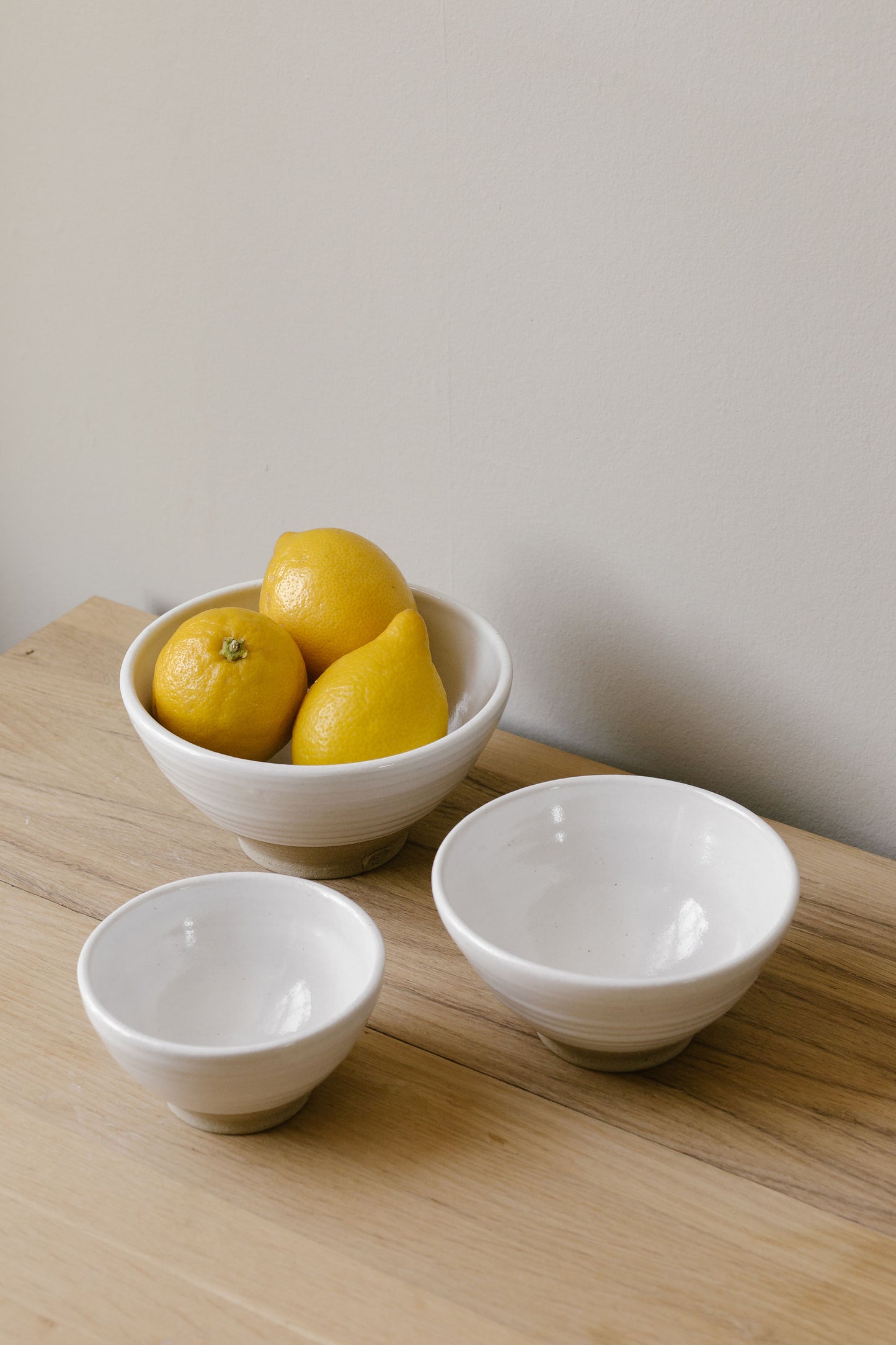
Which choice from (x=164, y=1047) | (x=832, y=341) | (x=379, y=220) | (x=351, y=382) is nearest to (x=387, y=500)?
(x=351, y=382)

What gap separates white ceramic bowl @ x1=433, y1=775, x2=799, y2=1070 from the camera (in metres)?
0.50

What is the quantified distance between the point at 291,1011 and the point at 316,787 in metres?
0.11

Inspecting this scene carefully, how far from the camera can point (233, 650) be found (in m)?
0.63

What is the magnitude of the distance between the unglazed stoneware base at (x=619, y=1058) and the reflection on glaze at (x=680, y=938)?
0.13 ft

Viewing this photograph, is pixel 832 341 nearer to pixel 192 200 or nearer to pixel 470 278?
pixel 470 278

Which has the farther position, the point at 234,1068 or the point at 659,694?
the point at 659,694

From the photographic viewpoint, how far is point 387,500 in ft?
2.70

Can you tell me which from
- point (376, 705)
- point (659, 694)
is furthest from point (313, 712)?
point (659, 694)

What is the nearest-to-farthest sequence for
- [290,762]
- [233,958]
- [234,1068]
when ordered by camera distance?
1. [234,1068]
2. [233,958]
3. [290,762]

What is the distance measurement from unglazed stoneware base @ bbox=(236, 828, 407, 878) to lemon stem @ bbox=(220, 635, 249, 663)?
0.10 meters

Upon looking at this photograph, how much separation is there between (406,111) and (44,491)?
0.48 meters

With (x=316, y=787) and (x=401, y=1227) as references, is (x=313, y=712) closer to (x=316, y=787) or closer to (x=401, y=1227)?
(x=316, y=787)

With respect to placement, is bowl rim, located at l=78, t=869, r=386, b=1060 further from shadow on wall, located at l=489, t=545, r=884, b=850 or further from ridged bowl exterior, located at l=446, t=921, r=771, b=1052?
shadow on wall, located at l=489, t=545, r=884, b=850

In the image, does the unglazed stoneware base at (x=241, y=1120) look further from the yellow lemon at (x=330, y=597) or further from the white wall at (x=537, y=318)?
the white wall at (x=537, y=318)
